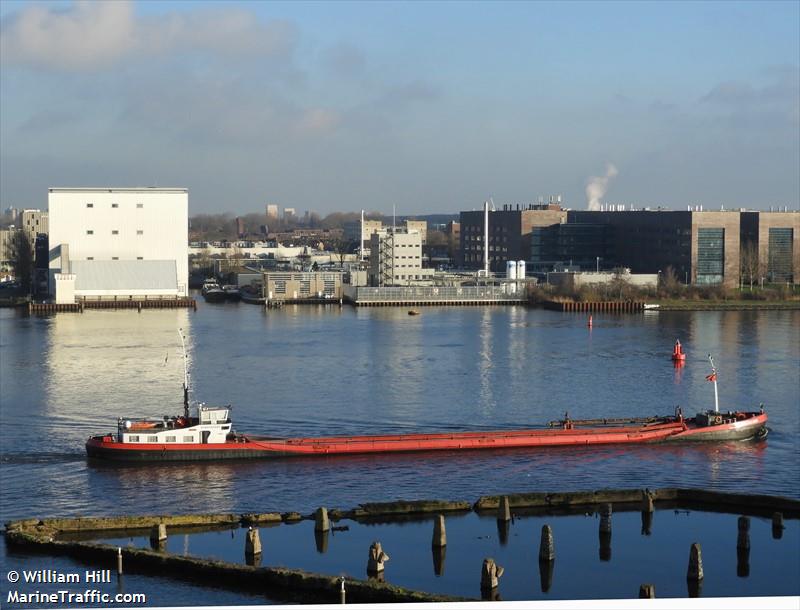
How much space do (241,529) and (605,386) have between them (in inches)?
434

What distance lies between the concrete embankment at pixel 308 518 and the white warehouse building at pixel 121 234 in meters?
30.6

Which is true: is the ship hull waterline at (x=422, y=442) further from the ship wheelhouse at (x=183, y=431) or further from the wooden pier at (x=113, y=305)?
the wooden pier at (x=113, y=305)

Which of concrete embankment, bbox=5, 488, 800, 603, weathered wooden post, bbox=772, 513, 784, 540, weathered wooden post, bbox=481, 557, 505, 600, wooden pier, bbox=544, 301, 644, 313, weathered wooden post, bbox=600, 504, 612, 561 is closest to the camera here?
concrete embankment, bbox=5, 488, 800, 603

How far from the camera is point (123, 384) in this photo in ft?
70.4

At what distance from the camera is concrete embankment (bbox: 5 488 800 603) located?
9.79 metres

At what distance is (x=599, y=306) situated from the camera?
41.5 m

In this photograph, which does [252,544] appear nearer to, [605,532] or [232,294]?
[605,532]

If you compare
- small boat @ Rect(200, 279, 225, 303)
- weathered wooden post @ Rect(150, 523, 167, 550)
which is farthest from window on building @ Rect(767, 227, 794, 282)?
weathered wooden post @ Rect(150, 523, 167, 550)

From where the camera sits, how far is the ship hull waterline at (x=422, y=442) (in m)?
15.2

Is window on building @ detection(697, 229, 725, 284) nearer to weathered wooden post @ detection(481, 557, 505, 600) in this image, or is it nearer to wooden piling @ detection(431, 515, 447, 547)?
wooden piling @ detection(431, 515, 447, 547)

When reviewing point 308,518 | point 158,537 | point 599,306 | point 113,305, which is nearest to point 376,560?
point 308,518

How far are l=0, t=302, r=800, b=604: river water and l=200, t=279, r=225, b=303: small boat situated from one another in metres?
10.0

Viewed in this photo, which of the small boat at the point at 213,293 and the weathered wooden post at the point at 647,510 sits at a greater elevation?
the small boat at the point at 213,293

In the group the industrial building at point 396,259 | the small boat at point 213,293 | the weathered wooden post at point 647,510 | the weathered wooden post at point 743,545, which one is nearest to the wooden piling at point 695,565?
the weathered wooden post at point 743,545
